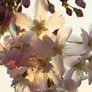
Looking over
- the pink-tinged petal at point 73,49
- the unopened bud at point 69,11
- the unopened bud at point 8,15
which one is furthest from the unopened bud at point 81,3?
the unopened bud at point 8,15

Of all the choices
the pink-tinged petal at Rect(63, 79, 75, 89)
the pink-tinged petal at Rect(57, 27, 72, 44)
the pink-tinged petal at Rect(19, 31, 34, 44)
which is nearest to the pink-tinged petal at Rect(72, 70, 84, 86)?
the pink-tinged petal at Rect(63, 79, 75, 89)

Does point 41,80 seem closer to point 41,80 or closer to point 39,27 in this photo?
point 41,80

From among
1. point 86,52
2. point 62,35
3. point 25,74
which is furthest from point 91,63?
point 25,74

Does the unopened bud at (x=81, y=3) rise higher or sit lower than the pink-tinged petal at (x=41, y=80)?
higher

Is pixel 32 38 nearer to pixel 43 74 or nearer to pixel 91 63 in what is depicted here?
pixel 43 74

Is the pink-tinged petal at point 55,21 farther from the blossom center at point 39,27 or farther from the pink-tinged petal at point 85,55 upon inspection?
the pink-tinged petal at point 85,55
